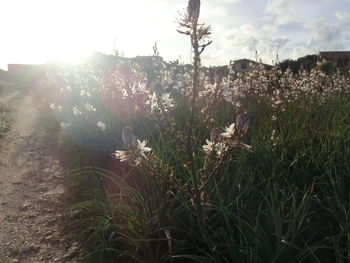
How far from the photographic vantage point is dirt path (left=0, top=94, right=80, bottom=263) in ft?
12.3

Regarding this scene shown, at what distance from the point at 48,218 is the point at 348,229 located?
3.53 m

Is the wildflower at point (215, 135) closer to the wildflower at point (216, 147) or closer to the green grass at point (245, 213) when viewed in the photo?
the wildflower at point (216, 147)

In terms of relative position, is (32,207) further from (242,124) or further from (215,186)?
(242,124)

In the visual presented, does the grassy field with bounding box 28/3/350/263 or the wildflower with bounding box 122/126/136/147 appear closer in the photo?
the wildflower with bounding box 122/126/136/147

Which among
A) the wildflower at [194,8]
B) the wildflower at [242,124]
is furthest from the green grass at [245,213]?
the wildflower at [194,8]

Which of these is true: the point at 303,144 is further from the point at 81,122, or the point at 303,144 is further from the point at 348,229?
the point at 81,122

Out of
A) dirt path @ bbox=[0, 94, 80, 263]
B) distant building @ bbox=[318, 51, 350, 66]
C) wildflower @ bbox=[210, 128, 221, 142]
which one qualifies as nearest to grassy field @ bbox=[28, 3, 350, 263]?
wildflower @ bbox=[210, 128, 221, 142]

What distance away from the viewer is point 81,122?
7.97 m

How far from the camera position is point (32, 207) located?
16.3 ft

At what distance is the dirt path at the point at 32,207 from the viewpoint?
3762mm

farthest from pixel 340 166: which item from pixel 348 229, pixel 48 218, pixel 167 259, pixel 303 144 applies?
pixel 48 218

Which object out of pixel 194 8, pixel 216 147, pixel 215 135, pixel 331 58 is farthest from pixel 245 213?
pixel 331 58

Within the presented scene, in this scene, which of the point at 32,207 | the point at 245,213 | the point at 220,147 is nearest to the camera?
the point at 220,147

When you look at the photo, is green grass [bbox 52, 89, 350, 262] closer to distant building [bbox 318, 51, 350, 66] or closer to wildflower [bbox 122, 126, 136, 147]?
wildflower [bbox 122, 126, 136, 147]
